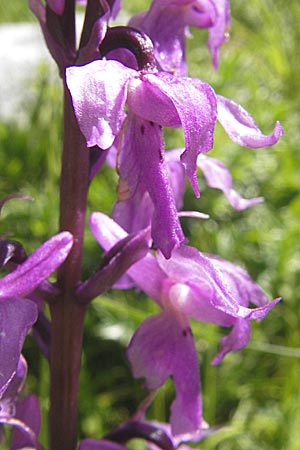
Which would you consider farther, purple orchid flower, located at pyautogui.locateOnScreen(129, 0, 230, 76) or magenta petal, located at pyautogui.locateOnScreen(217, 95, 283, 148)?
purple orchid flower, located at pyautogui.locateOnScreen(129, 0, 230, 76)

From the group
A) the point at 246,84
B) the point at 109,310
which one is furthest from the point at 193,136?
the point at 246,84

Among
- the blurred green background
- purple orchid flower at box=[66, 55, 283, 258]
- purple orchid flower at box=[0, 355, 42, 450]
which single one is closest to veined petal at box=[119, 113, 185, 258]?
purple orchid flower at box=[66, 55, 283, 258]

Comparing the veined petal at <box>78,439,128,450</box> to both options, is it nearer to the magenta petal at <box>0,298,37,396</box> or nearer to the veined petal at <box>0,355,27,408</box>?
the veined petal at <box>0,355,27,408</box>

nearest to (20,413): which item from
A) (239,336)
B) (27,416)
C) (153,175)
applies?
(27,416)

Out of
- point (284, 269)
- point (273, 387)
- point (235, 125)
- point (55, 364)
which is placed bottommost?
point (273, 387)

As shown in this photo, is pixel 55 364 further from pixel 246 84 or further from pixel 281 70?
pixel 281 70

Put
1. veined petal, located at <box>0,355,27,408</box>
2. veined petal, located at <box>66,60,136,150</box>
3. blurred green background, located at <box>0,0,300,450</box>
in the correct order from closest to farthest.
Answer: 1. veined petal, located at <box>66,60,136,150</box>
2. veined petal, located at <box>0,355,27,408</box>
3. blurred green background, located at <box>0,0,300,450</box>

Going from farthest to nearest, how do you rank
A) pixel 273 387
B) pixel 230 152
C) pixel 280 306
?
pixel 230 152 < pixel 280 306 < pixel 273 387
